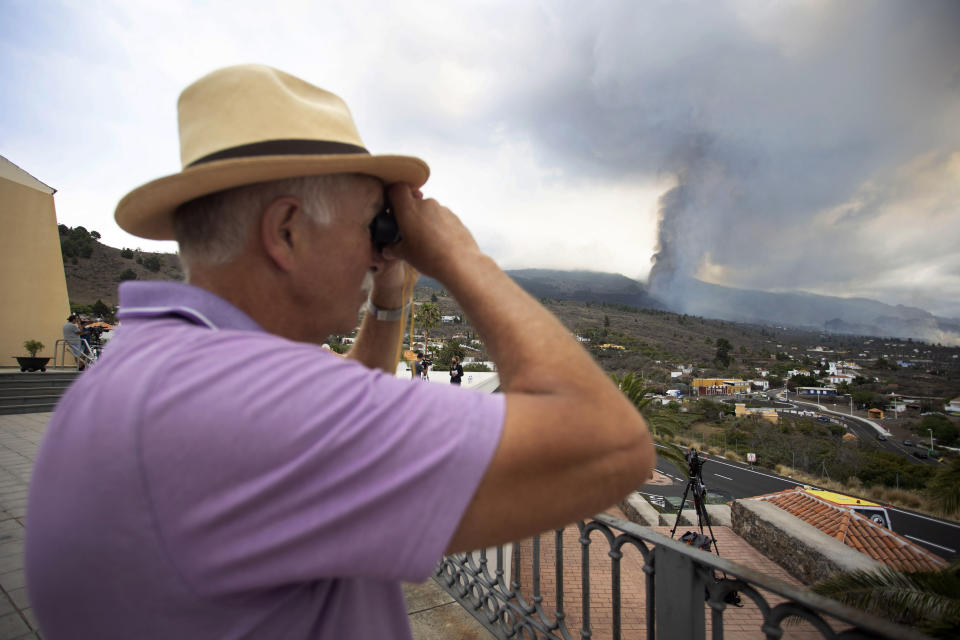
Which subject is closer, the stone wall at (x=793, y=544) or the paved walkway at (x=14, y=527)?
the paved walkway at (x=14, y=527)

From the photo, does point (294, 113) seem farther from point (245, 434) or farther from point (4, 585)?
point (4, 585)

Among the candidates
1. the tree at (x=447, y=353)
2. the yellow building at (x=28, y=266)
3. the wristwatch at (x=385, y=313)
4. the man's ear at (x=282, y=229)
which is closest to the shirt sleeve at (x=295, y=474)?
the man's ear at (x=282, y=229)

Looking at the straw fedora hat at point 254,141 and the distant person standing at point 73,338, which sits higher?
the straw fedora hat at point 254,141

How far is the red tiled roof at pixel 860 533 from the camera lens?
60.6ft

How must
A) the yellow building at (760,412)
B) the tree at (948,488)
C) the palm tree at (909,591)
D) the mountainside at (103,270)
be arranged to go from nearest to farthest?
1. the palm tree at (909,591)
2. the tree at (948,488)
3. the mountainside at (103,270)
4. the yellow building at (760,412)

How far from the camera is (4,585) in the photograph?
325cm

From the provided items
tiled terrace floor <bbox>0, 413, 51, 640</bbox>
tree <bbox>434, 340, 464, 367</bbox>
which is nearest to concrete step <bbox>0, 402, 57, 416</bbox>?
tiled terrace floor <bbox>0, 413, 51, 640</bbox>

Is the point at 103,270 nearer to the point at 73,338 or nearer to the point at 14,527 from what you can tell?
the point at 73,338

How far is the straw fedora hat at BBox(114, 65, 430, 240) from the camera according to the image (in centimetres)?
83

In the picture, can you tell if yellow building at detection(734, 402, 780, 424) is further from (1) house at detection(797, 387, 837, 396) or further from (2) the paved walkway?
(2) the paved walkway

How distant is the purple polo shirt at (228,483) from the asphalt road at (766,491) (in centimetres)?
4278

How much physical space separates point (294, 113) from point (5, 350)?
89.5ft

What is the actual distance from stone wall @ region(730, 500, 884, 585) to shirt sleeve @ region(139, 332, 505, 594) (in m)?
17.2

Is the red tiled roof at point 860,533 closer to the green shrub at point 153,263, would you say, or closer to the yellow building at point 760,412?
the yellow building at point 760,412
